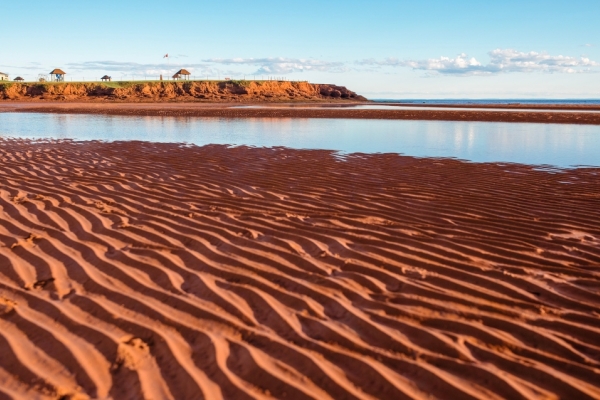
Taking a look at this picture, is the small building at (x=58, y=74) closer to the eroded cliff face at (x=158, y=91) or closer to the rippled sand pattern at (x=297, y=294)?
the eroded cliff face at (x=158, y=91)

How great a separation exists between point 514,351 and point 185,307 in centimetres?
201

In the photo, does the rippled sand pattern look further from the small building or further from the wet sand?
the small building

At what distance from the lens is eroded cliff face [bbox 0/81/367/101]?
7075 centimetres

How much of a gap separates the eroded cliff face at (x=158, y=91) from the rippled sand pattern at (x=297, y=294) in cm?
6526

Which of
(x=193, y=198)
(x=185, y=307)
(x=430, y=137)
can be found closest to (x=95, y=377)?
(x=185, y=307)

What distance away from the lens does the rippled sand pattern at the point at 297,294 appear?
9.14 feet

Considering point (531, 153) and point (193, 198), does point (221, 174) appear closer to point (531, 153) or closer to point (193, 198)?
point (193, 198)

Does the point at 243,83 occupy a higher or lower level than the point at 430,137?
higher

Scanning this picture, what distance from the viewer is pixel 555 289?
13.1 feet

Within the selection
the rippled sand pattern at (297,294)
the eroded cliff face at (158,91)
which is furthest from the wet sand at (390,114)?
the eroded cliff face at (158,91)

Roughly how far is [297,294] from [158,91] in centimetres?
7608

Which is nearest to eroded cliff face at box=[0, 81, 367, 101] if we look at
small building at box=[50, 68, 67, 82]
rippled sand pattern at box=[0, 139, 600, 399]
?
small building at box=[50, 68, 67, 82]

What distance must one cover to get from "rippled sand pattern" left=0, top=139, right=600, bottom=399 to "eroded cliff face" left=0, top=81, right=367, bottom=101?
6526 centimetres

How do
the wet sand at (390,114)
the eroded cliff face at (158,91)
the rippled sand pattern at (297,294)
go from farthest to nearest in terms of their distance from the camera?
the eroded cliff face at (158,91) < the wet sand at (390,114) < the rippled sand pattern at (297,294)
